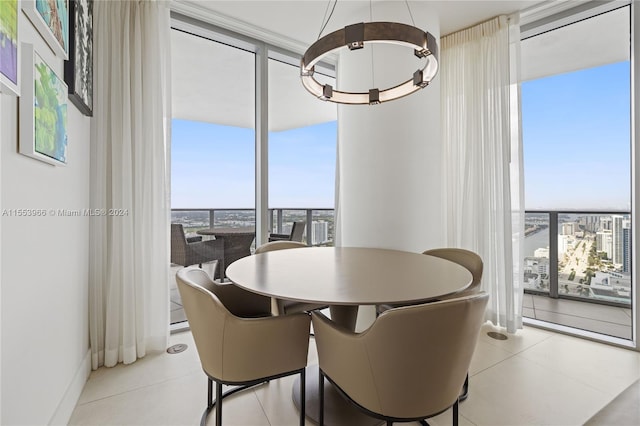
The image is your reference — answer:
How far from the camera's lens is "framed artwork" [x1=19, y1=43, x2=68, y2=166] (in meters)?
1.16

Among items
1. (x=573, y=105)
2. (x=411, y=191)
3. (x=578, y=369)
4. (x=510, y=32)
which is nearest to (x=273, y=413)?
(x=411, y=191)

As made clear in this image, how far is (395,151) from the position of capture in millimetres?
2611

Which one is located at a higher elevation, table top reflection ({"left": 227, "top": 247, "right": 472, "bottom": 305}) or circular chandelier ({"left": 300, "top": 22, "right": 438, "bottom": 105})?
circular chandelier ({"left": 300, "top": 22, "right": 438, "bottom": 105})

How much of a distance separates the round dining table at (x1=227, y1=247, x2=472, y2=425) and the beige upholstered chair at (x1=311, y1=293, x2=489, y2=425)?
0.13 m

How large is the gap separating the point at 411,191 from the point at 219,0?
2.30 meters

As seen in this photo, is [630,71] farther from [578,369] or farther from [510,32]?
[578,369]

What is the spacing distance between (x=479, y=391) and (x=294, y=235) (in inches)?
94.3

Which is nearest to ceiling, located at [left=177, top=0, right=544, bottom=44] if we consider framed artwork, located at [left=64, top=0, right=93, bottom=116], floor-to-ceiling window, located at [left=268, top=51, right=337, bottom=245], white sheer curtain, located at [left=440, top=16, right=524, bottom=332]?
white sheer curtain, located at [left=440, top=16, right=524, bottom=332]

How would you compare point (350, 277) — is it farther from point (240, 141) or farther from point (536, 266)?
point (536, 266)

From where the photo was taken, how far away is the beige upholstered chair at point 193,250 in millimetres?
2797

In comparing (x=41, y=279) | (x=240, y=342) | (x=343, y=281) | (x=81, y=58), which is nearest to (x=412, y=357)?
(x=343, y=281)

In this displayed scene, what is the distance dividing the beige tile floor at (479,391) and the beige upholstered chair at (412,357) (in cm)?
70

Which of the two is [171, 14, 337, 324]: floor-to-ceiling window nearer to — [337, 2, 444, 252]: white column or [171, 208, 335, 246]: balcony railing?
[171, 208, 335, 246]: balcony railing

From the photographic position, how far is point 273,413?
1730mm
